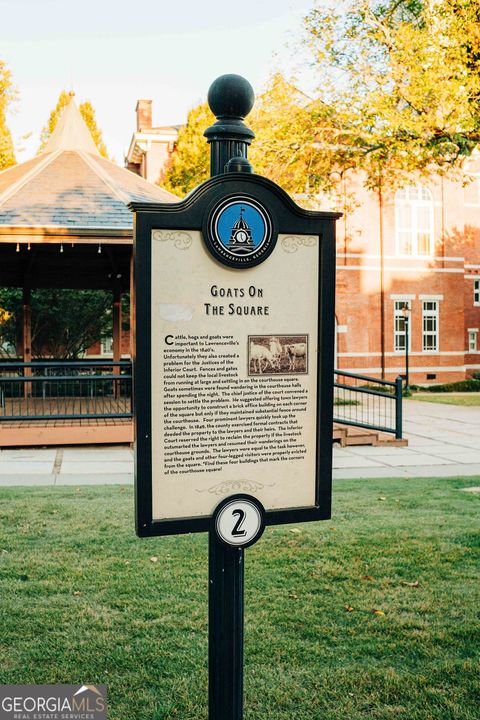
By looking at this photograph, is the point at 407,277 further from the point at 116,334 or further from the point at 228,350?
the point at 228,350

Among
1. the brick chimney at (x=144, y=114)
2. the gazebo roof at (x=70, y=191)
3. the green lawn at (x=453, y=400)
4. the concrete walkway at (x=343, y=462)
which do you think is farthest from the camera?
the brick chimney at (x=144, y=114)

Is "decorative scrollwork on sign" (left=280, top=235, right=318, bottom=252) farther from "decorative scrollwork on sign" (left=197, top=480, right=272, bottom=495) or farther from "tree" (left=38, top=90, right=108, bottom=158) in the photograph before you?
"tree" (left=38, top=90, right=108, bottom=158)

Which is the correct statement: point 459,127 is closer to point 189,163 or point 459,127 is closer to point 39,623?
point 189,163

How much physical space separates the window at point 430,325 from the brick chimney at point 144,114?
17.8 metres

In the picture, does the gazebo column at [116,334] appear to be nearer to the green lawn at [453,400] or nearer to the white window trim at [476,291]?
the green lawn at [453,400]

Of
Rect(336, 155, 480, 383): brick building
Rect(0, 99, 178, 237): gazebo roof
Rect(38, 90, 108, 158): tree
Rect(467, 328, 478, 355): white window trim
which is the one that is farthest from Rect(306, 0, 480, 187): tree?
Rect(38, 90, 108, 158): tree

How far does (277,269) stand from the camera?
3133mm

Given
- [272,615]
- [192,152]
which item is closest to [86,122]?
[192,152]

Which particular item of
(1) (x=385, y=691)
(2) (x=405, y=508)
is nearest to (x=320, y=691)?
(1) (x=385, y=691)

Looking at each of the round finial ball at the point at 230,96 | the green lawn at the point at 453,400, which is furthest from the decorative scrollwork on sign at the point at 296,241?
the green lawn at the point at 453,400

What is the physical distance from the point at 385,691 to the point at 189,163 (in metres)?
30.0

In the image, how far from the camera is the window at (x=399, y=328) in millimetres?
37281

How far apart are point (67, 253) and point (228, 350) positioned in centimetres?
1492

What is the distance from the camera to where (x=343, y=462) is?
1225 centimetres
